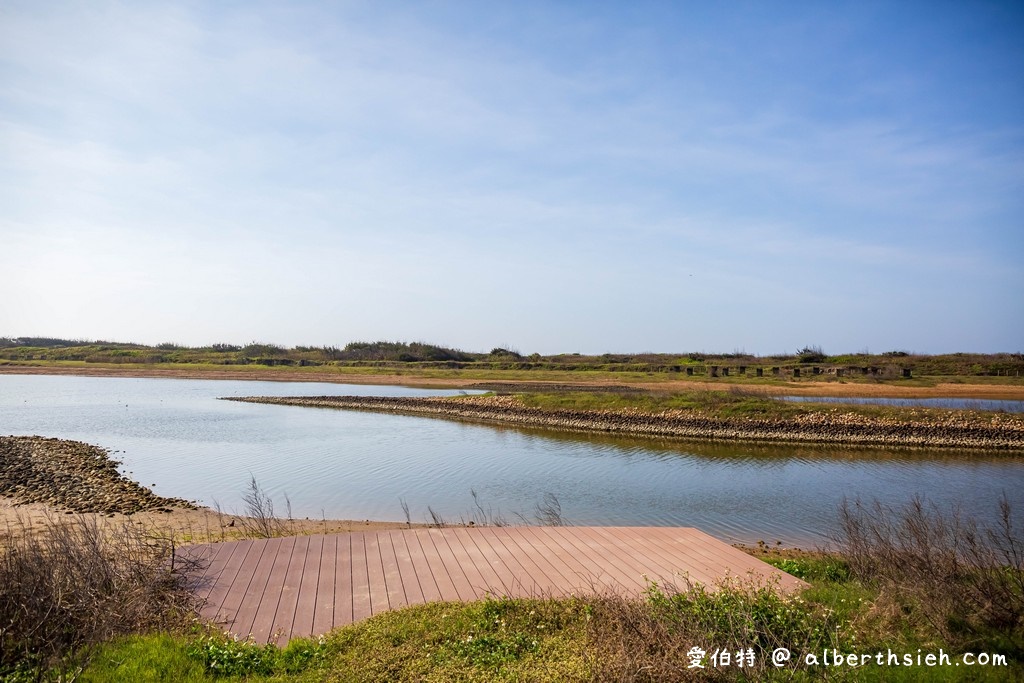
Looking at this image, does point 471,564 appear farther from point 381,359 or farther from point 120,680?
point 381,359

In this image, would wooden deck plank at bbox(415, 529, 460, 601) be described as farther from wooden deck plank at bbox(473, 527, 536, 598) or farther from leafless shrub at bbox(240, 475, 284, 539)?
leafless shrub at bbox(240, 475, 284, 539)

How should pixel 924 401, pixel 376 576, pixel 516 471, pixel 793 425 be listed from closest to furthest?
pixel 376 576, pixel 516 471, pixel 793 425, pixel 924 401

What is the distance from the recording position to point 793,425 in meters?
28.2

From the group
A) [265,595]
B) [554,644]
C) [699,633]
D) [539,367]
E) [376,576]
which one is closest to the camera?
[699,633]

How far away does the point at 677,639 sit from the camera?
191 inches

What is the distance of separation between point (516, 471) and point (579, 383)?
3300 centimetres

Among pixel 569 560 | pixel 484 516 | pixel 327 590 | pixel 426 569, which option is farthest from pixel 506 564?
pixel 484 516

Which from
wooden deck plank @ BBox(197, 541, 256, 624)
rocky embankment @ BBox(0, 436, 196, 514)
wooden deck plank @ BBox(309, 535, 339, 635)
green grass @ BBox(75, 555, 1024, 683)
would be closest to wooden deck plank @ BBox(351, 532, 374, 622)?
wooden deck plank @ BBox(309, 535, 339, 635)

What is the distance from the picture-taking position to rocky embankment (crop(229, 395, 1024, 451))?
82.6ft

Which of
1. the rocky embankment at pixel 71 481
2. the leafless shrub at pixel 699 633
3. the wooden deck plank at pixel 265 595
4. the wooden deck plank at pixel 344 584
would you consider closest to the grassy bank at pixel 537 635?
the leafless shrub at pixel 699 633

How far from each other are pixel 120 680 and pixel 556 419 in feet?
98.0

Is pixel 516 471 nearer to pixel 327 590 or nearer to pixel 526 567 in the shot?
pixel 526 567

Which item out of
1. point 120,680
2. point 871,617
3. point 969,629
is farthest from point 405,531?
point 969,629

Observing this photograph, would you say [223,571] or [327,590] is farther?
[223,571]
